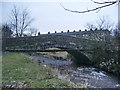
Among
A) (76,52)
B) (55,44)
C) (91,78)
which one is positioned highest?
(55,44)

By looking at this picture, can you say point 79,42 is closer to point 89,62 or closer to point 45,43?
point 89,62

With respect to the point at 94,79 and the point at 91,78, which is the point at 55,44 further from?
the point at 94,79

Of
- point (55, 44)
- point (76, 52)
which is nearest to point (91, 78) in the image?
point (76, 52)

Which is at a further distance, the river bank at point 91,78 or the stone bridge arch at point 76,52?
the stone bridge arch at point 76,52

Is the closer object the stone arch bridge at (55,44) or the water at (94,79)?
the water at (94,79)

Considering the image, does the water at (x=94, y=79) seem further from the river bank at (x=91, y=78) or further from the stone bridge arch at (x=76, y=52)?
the stone bridge arch at (x=76, y=52)

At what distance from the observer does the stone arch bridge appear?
1659cm

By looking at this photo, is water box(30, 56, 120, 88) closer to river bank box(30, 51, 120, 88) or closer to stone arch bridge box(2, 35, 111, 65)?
river bank box(30, 51, 120, 88)

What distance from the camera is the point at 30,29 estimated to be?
3378cm

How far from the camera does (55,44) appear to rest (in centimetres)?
1728

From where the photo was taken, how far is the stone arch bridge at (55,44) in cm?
1659

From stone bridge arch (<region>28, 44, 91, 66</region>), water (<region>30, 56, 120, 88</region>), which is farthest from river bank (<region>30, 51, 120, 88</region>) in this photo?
stone bridge arch (<region>28, 44, 91, 66</region>)

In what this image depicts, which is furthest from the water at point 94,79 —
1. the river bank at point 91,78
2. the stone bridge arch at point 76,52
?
the stone bridge arch at point 76,52

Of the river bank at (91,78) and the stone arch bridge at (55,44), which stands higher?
the stone arch bridge at (55,44)
